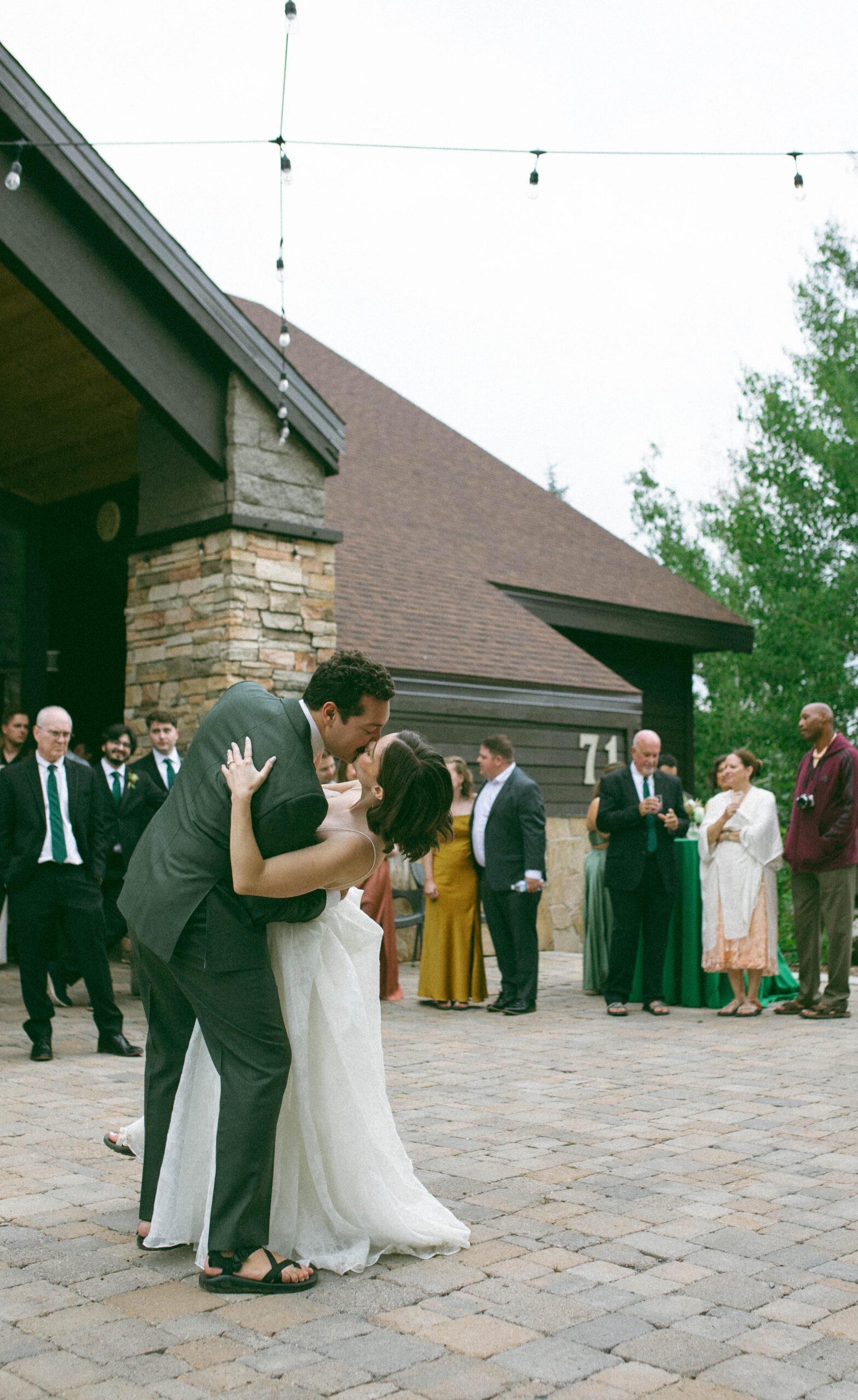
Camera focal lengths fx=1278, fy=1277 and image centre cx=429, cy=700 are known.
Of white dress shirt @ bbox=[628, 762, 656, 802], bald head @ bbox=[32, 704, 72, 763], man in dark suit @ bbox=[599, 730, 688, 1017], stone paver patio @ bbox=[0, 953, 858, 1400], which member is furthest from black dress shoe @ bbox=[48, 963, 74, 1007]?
white dress shirt @ bbox=[628, 762, 656, 802]

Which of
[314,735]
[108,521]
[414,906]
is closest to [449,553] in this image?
[108,521]

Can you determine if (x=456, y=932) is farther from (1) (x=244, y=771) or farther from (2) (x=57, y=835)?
(1) (x=244, y=771)

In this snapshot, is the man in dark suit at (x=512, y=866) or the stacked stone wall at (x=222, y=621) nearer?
the man in dark suit at (x=512, y=866)

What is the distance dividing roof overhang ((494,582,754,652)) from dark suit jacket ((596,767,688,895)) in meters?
6.81

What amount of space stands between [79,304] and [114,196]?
78 centimetres

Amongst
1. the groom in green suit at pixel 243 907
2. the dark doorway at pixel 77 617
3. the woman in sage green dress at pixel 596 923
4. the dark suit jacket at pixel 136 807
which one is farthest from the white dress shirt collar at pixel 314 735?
the dark doorway at pixel 77 617

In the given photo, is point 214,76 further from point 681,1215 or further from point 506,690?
point 506,690

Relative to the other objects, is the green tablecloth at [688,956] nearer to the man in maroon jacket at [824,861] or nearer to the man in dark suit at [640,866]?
the man in dark suit at [640,866]

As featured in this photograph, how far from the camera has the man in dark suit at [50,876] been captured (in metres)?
6.98

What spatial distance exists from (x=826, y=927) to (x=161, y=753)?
4.80 meters

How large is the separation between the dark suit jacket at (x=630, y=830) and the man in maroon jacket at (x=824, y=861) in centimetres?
83

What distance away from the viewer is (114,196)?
882 centimetres

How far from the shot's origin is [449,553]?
15.8m

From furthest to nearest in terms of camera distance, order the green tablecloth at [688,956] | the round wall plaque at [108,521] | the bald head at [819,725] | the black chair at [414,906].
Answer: the black chair at [414,906], the round wall plaque at [108,521], the green tablecloth at [688,956], the bald head at [819,725]
